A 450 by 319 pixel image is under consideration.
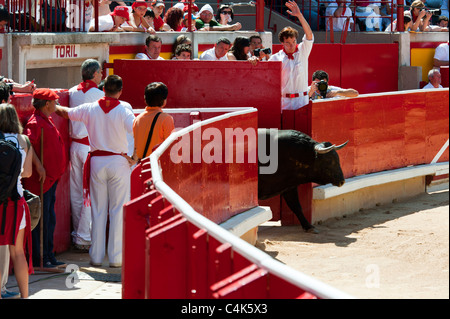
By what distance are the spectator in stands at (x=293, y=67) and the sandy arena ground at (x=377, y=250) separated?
4.50 feet

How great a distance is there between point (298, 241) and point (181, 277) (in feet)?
18.0

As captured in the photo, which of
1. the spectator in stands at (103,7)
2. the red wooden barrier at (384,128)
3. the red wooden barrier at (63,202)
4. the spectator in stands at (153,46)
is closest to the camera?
the red wooden barrier at (63,202)

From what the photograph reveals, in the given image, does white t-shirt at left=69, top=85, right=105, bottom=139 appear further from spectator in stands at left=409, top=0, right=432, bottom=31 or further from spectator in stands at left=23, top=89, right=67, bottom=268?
spectator in stands at left=409, top=0, right=432, bottom=31

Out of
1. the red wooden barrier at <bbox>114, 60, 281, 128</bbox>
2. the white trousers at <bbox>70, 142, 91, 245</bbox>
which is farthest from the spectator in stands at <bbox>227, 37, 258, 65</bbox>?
the white trousers at <bbox>70, 142, 91, 245</bbox>

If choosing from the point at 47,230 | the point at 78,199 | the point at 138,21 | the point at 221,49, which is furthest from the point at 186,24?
the point at 47,230

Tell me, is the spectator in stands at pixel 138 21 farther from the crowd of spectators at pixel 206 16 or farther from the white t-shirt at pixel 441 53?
the white t-shirt at pixel 441 53

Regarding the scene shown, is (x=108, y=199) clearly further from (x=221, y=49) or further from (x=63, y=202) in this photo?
(x=221, y=49)

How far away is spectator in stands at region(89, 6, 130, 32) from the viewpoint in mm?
10672

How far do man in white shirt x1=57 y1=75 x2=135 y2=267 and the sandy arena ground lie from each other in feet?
5.26

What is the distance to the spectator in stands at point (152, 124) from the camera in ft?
22.2

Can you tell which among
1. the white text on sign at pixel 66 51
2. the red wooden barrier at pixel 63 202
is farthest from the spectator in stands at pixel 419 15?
the red wooden barrier at pixel 63 202

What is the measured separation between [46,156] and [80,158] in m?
0.87

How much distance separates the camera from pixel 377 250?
851 centimetres

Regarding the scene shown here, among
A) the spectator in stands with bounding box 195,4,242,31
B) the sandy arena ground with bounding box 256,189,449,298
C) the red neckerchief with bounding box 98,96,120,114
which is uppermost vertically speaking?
the spectator in stands with bounding box 195,4,242,31
